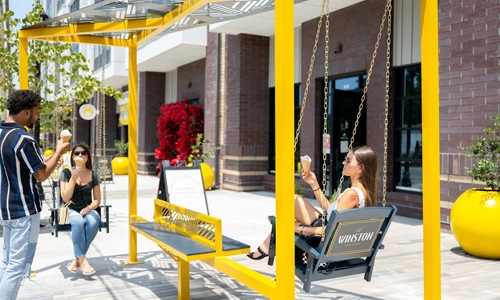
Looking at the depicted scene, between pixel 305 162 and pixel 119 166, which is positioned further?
pixel 119 166

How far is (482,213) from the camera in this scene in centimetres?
652

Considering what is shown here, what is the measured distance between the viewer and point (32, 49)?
926cm

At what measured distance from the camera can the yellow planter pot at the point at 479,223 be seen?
6.45 m

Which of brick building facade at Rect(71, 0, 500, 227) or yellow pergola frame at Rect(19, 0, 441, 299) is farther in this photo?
brick building facade at Rect(71, 0, 500, 227)

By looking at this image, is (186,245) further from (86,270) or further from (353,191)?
(86,270)

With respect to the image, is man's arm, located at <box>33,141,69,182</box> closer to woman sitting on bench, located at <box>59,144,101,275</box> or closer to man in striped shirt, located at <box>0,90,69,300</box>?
man in striped shirt, located at <box>0,90,69,300</box>

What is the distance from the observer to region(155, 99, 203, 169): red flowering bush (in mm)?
17484

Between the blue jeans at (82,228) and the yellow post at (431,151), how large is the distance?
3796 mm

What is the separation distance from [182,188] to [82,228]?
1871 mm

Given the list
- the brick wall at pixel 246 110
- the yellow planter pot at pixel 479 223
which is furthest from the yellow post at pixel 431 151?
the brick wall at pixel 246 110

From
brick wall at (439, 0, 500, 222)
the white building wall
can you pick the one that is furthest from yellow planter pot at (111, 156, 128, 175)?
brick wall at (439, 0, 500, 222)

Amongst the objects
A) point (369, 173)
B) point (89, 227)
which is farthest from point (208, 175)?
point (369, 173)

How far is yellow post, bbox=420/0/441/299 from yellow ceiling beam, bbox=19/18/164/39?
292cm

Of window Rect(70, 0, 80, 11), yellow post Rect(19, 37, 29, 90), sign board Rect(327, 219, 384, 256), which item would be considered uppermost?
window Rect(70, 0, 80, 11)
